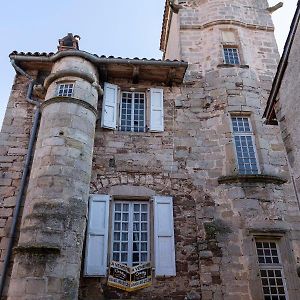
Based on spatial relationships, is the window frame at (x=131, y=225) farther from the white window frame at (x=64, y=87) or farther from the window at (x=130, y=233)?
the white window frame at (x=64, y=87)

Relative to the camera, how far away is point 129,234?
7512 millimetres

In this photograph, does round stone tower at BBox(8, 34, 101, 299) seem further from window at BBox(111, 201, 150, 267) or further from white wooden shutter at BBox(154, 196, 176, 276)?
white wooden shutter at BBox(154, 196, 176, 276)

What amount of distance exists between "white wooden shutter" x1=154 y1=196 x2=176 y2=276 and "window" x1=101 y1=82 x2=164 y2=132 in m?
2.05

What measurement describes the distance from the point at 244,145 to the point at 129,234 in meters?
3.73

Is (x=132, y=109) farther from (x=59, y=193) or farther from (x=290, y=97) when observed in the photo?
(x=290, y=97)

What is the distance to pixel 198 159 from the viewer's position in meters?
8.64

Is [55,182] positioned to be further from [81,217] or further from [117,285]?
[117,285]

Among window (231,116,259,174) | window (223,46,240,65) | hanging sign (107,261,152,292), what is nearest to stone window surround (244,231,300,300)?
window (231,116,259,174)

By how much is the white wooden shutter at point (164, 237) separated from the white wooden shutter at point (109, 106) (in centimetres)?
229

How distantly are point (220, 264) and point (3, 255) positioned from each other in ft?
14.4

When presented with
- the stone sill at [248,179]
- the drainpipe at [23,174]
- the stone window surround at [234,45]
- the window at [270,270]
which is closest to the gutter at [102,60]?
the drainpipe at [23,174]

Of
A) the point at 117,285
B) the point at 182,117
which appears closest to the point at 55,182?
the point at 117,285

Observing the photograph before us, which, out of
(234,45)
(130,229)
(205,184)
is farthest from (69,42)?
(130,229)

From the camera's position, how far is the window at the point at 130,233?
23.9 ft
